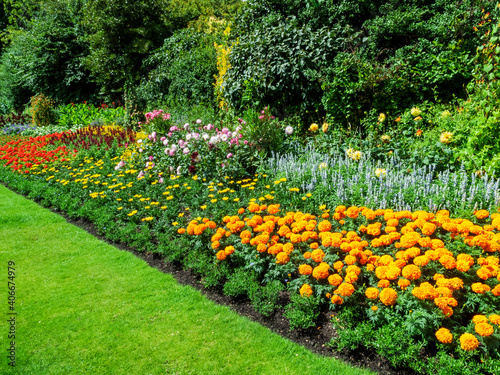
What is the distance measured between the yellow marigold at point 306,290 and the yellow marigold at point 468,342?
1.01 m

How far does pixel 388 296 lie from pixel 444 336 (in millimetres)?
388

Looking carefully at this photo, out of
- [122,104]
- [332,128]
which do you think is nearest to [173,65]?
[122,104]

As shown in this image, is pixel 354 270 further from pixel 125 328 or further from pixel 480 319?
pixel 125 328

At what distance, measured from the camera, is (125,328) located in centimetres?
299

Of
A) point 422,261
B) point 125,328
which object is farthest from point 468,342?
point 125,328

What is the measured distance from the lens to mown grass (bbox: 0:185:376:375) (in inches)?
102

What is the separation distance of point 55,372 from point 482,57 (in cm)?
623

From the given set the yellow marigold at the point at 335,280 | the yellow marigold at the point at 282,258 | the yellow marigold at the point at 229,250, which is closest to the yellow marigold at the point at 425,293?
the yellow marigold at the point at 335,280

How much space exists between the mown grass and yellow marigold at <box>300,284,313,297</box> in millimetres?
397

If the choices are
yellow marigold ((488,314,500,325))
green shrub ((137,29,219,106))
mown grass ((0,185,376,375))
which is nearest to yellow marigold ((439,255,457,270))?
yellow marigold ((488,314,500,325))

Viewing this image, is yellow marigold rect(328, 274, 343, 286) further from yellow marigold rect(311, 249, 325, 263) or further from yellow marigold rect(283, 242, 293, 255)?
yellow marigold rect(283, 242, 293, 255)

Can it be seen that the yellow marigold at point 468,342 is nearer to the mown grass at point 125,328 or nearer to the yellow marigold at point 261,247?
the mown grass at point 125,328

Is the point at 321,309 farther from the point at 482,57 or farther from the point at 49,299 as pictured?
the point at 482,57

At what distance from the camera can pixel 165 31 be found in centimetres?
1386
